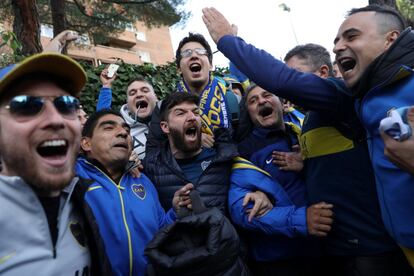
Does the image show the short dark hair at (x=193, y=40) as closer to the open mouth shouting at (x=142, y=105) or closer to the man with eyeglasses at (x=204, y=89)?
the man with eyeglasses at (x=204, y=89)

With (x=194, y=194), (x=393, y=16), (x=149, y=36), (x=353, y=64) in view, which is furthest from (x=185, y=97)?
(x=149, y=36)

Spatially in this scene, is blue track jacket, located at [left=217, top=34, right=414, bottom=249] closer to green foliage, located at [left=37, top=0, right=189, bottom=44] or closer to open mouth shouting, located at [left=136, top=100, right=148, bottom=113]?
open mouth shouting, located at [left=136, top=100, right=148, bottom=113]

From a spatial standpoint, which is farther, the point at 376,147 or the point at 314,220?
the point at 314,220

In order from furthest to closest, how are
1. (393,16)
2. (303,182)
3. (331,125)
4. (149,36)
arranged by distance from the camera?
(149,36) < (303,182) < (331,125) < (393,16)

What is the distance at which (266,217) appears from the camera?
236cm

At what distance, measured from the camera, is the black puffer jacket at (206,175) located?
2.63 metres

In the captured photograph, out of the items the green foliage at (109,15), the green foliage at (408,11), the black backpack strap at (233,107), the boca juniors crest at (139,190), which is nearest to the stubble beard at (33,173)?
the boca juniors crest at (139,190)

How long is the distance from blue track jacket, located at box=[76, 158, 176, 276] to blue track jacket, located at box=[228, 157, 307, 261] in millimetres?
524

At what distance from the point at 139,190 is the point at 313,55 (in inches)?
78.3

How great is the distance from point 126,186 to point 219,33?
4.43 feet

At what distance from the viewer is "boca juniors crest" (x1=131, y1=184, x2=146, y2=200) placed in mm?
2536

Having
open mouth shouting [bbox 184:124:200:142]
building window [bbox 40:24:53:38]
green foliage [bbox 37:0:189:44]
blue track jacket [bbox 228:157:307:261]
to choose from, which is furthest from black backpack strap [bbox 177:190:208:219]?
building window [bbox 40:24:53:38]

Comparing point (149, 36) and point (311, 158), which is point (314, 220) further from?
point (149, 36)

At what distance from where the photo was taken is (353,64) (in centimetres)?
209
